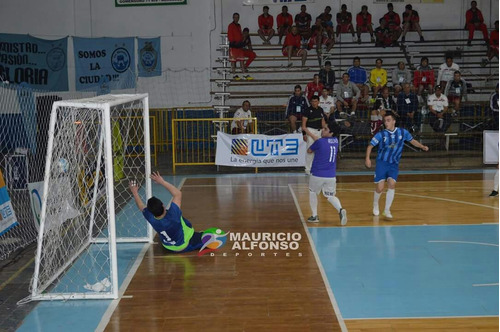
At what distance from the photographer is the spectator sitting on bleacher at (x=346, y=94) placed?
2185cm

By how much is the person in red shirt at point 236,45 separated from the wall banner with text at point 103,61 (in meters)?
4.01

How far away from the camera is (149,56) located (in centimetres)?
2583

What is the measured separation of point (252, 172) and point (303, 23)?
27.4 ft

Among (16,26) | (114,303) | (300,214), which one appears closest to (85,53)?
(16,26)

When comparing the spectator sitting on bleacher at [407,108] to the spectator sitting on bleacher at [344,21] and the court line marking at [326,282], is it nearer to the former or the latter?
the spectator sitting on bleacher at [344,21]

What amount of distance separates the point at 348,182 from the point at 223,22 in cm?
1185

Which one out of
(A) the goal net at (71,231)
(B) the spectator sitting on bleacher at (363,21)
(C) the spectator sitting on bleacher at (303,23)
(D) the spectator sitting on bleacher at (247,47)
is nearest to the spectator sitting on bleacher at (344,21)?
(B) the spectator sitting on bleacher at (363,21)

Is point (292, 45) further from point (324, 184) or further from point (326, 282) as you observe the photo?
point (326, 282)

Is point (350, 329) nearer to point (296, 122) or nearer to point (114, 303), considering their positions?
point (114, 303)

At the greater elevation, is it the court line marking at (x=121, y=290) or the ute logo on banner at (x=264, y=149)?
the ute logo on banner at (x=264, y=149)

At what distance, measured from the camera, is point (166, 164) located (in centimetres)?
2198

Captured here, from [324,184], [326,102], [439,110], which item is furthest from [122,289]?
[439,110]

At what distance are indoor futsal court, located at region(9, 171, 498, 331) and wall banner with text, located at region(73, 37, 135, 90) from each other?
1225cm

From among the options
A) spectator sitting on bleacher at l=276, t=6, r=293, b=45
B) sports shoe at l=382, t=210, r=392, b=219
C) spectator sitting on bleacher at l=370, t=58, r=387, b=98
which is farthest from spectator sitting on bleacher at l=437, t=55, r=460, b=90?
sports shoe at l=382, t=210, r=392, b=219
